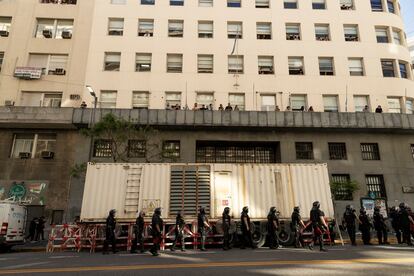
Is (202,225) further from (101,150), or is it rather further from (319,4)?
Answer: (319,4)

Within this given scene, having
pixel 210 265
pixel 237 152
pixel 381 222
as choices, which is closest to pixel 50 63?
pixel 237 152

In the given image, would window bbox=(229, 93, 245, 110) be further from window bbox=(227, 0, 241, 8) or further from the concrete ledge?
window bbox=(227, 0, 241, 8)

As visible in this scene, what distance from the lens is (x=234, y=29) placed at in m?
27.0

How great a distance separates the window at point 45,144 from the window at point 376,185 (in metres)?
23.3

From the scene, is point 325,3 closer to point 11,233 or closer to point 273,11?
point 273,11

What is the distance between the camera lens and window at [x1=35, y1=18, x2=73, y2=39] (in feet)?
85.6

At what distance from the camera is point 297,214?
13.3 meters

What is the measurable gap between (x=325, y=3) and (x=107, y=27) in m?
19.2

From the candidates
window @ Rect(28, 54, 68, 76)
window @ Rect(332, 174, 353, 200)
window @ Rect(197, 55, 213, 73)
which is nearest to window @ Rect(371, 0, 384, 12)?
window @ Rect(197, 55, 213, 73)

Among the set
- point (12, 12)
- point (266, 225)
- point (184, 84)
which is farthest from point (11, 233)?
point (12, 12)

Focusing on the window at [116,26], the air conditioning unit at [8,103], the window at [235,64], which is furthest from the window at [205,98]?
the air conditioning unit at [8,103]

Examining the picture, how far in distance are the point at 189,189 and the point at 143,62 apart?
14.7m

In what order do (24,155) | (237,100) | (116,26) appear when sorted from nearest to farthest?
(24,155) < (237,100) < (116,26)

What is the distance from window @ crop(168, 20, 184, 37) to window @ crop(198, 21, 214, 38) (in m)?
1.53
